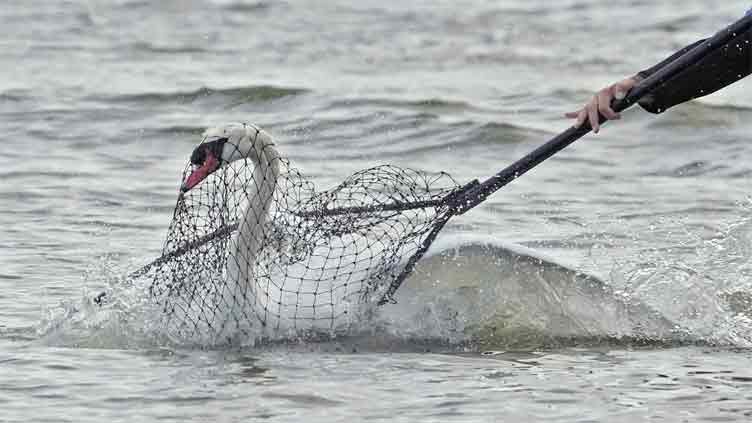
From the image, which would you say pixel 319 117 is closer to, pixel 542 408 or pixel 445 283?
pixel 445 283

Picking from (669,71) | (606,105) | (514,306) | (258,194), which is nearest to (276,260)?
(258,194)

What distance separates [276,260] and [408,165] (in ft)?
18.0

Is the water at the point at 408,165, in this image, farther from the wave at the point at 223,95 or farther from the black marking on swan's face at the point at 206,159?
the black marking on swan's face at the point at 206,159

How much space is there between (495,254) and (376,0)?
17.0 meters

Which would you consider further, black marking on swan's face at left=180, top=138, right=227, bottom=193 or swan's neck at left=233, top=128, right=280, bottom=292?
swan's neck at left=233, top=128, right=280, bottom=292

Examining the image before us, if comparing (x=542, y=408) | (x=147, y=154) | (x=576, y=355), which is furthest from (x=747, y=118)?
(x=542, y=408)

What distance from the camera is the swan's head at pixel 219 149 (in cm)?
861

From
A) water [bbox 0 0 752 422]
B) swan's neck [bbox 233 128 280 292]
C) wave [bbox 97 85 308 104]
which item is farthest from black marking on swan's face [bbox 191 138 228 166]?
wave [bbox 97 85 308 104]

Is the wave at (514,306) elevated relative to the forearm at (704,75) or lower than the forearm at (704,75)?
lower

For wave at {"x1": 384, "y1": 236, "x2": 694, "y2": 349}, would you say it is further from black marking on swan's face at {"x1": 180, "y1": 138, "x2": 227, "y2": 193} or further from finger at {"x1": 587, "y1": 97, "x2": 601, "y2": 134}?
black marking on swan's face at {"x1": 180, "y1": 138, "x2": 227, "y2": 193}

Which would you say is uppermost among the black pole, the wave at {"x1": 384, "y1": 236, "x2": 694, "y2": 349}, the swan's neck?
the black pole

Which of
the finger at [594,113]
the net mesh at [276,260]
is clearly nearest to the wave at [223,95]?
the net mesh at [276,260]

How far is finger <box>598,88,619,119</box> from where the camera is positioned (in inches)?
295

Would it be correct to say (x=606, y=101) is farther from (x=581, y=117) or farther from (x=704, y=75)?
(x=704, y=75)
